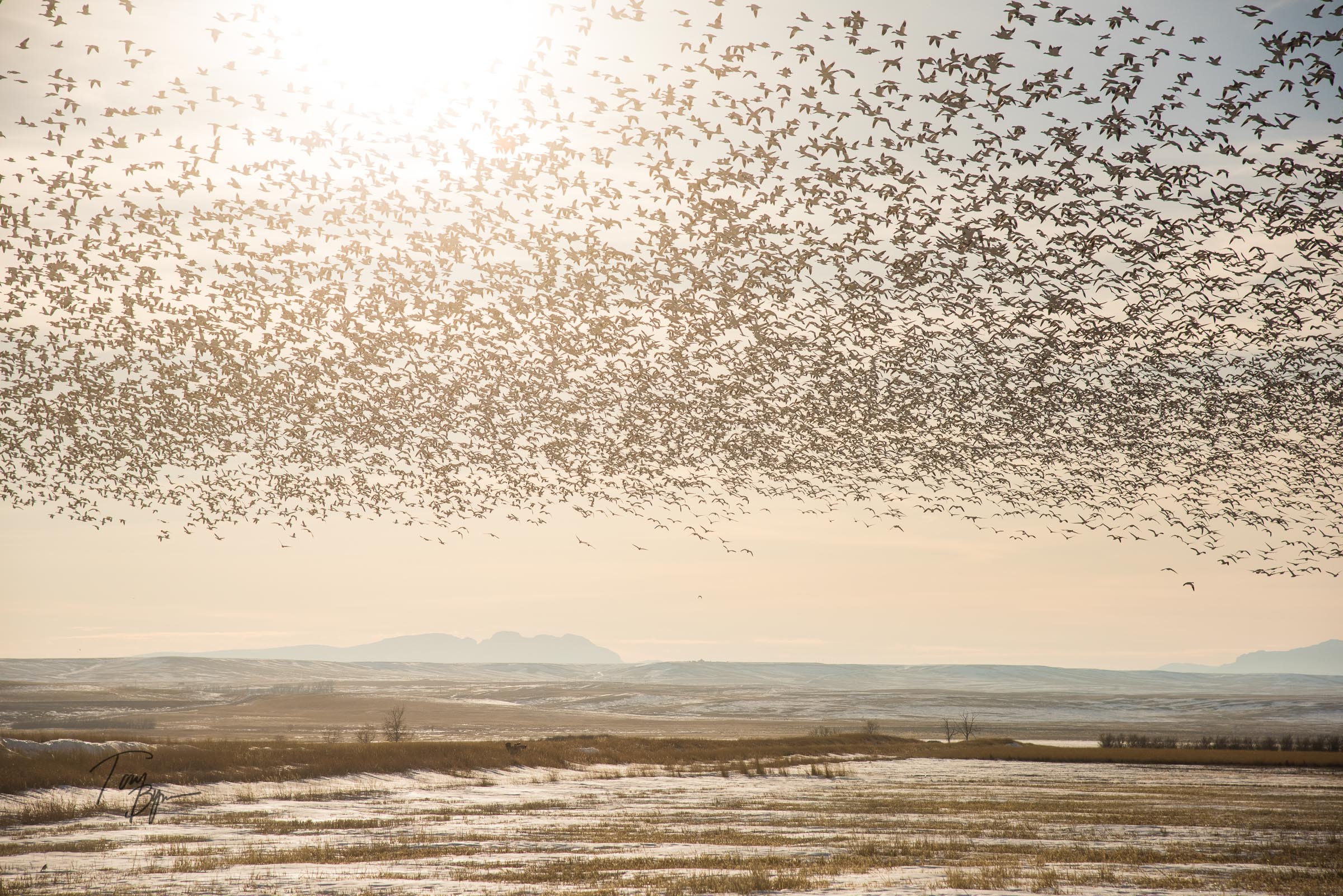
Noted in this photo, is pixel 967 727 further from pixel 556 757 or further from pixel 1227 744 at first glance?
pixel 556 757

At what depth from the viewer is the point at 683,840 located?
28672 mm

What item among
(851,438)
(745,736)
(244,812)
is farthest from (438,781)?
(745,736)

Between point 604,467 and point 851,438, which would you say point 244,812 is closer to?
point 604,467

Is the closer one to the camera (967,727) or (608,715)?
(967,727)

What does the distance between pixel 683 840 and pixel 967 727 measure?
8130cm

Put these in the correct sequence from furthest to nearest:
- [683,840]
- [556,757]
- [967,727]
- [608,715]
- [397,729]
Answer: [608,715] → [967,727] → [397,729] → [556,757] → [683,840]
